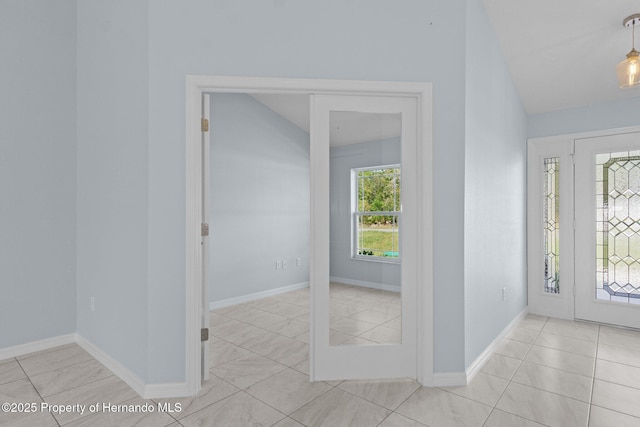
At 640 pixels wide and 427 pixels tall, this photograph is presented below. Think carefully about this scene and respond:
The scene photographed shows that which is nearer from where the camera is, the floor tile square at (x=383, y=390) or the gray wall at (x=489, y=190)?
the floor tile square at (x=383, y=390)

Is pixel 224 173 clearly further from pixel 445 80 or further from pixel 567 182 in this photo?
pixel 567 182

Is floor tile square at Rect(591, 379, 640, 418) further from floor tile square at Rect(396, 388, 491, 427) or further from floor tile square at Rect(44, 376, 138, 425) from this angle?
floor tile square at Rect(44, 376, 138, 425)

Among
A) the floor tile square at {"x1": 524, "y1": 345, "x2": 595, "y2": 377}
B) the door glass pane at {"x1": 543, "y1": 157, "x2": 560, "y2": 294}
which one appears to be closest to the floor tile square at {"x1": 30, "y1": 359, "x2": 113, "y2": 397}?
the floor tile square at {"x1": 524, "y1": 345, "x2": 595, "y2": 377}

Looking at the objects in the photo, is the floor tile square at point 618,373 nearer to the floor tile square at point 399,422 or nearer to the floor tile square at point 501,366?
the floor tile square at point 501,366

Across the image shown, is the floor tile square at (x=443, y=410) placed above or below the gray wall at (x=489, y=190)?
below

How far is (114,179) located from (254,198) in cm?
236

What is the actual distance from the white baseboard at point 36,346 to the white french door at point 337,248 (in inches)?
92.6

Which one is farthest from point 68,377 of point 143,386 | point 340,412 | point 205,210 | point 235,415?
point 340,412

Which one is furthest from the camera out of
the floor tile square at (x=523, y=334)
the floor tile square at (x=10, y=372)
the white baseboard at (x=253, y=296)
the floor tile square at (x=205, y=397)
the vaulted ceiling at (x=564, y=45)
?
the white baseboard at (x=253, y=296)

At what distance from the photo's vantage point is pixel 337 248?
2453 mm

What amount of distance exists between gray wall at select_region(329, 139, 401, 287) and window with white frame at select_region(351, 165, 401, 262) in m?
0.05

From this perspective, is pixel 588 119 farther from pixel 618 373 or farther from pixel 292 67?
pixel 292 67

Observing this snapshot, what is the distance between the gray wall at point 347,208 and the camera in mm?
2373

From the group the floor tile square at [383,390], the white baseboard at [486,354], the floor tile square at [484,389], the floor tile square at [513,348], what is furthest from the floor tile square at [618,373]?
the floor tile square at [383,390]
